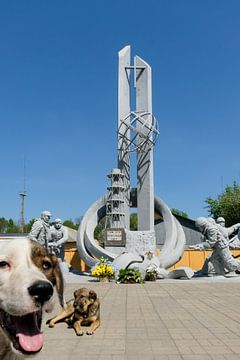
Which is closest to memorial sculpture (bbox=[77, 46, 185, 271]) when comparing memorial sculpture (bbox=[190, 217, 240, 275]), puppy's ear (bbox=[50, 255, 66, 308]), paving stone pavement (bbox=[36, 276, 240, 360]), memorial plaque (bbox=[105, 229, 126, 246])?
memorial plaque (bbox=[105, 229, 126, 246])

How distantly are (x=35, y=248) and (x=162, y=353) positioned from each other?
3246 mm

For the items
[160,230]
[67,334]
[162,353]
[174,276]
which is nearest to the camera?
[162,353]

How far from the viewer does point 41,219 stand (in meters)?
17.2

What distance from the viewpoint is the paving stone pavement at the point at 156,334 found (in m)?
4.98

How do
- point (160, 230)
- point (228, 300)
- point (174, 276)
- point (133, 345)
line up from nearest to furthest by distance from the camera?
point (133, 345), point (228, 300), point (174, 276), point (160, 230)

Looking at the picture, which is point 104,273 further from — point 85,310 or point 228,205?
point 228,205

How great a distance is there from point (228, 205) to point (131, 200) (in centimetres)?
2207

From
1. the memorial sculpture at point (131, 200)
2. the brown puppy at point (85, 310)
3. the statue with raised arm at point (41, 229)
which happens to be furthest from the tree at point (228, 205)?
the brown puppy at point (85, 310)

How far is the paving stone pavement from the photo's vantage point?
196 inches

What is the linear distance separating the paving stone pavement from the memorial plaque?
11.3 m

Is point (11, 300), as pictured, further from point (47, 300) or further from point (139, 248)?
point (139, 248)

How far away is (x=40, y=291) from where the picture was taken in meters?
2.08

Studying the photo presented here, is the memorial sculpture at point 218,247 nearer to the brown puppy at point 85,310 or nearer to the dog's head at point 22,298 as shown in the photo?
the brown puppy at point 85,310

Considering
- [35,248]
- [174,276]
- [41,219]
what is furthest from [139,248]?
[35,248]
